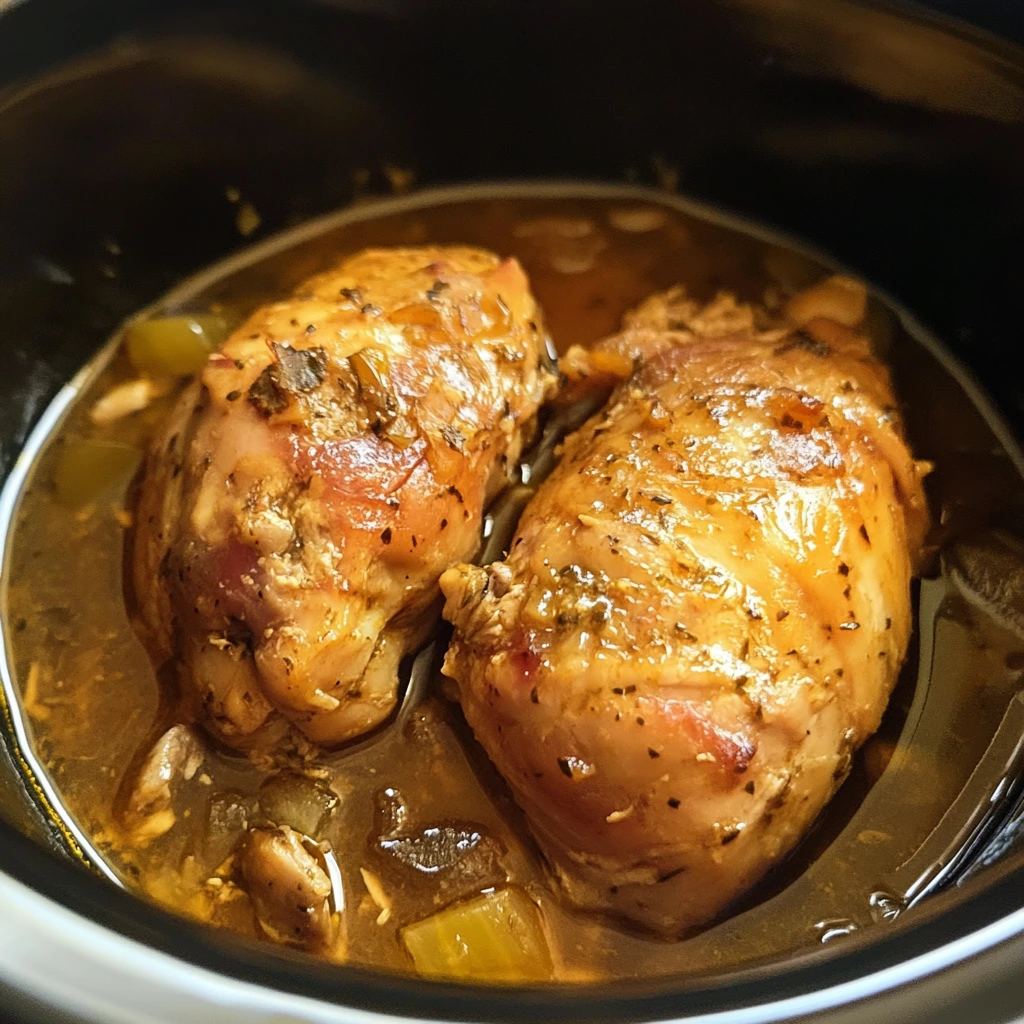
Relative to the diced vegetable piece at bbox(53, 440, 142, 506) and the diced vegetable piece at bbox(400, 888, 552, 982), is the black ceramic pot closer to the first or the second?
the diced vegetable piece at bbox(53, 440, 142, 506)

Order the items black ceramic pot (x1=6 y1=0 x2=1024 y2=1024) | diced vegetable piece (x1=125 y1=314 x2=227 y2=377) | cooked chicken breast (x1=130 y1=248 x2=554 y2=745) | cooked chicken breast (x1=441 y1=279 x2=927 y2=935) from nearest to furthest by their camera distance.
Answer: cooked chicken breast (x1=441 y1=279 x2=927 y2=935)
cooked chicken breast (x1=130 y1=248 x2=554 y2=745)
black ceramic pot (x1=6 y1=0 x2=1024 y2=1024)
diced vegetable piece (x1=125 y1=314 x2=227 y2=377)

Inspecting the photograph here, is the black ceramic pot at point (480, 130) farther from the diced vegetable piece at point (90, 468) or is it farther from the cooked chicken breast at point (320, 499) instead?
the cooked chicken breast at point (320, 499)

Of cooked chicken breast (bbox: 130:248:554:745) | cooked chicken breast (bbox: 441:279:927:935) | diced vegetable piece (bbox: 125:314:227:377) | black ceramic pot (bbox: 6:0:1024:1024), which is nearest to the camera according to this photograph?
cooked chicken breast (bbox: 441:279:927:935)

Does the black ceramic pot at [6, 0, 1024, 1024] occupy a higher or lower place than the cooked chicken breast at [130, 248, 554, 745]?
higher

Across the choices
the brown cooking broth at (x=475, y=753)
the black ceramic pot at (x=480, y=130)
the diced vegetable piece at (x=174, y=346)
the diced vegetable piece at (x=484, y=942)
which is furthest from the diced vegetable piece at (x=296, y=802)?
the diced vegetable piece at (x=174, y=346)

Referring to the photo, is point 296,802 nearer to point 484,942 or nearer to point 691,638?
point 484,942

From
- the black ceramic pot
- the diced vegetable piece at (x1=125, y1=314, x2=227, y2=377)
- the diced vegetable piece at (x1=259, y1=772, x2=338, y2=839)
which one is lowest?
the diced vegetable piece at (x1=259, y1=772, x2=338, y2=839)

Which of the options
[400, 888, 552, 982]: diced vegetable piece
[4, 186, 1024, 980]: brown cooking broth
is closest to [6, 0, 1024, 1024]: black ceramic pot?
[4, 186, 1024, 980]: brown cooking broth

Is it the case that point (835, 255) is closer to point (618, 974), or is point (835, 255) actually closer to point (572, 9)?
point (572, 9)
